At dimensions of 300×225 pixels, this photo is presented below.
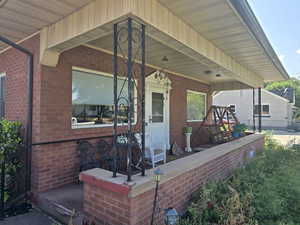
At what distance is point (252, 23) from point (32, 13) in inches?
125

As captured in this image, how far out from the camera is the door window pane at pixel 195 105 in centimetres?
766

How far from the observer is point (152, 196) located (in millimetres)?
2254

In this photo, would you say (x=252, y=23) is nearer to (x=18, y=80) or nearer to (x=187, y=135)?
(x=18, y=80)

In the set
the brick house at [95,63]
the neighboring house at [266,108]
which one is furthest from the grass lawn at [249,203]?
the neighboring house at [266,108]

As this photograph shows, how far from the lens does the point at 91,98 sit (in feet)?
13.5

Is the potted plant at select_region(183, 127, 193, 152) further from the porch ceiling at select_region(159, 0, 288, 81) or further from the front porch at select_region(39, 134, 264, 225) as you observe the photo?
the front porch at select_region(39, 134, 264, 225)

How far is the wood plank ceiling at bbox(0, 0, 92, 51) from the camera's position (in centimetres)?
246

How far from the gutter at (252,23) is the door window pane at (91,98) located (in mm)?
2125

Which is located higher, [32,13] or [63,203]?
[32,13]

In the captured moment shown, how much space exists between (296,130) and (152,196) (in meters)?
23.4

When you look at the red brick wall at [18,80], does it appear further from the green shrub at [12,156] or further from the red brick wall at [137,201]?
the red brick wall at [137,201]

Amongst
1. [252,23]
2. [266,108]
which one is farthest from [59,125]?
[266,108]

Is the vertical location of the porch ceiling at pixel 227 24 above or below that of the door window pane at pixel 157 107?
above

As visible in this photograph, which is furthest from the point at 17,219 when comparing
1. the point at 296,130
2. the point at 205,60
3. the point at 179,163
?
the point at 296,130
